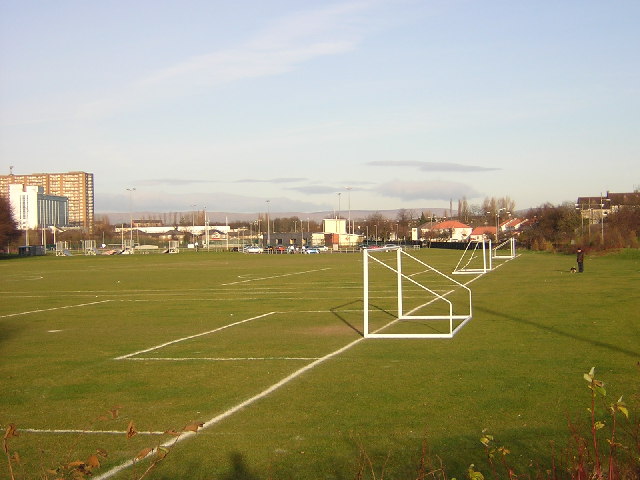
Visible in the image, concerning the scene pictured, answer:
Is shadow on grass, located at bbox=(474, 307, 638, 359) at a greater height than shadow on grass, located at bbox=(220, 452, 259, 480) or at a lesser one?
lesser

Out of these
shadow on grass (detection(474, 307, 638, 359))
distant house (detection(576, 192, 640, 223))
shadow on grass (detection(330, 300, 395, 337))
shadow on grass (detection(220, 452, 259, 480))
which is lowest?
shadow on grass (detection(330, 300, 395, 337))

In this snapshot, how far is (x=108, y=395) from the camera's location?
1048 centimetres

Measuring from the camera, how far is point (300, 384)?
10844mm

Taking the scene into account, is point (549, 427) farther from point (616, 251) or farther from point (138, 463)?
point (616, 251)

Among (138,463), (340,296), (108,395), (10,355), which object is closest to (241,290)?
(340,296)

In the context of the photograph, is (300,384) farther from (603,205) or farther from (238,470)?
(603,205)

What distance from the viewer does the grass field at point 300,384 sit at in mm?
7398

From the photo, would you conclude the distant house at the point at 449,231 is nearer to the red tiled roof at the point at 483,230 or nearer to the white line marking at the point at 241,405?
the red tiled roof at the point at 483,230

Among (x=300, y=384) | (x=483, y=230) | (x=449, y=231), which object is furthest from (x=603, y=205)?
(x=300, y=384)

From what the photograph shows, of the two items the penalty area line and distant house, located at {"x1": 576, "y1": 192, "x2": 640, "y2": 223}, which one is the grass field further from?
distant house, located at {"x1": 576, "y1": 192, "x2": 640, "y2": 223}

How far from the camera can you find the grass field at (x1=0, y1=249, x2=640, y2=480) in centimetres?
740

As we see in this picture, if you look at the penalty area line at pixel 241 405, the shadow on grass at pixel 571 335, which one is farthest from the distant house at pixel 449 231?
the penalty area line at pixel 241 405

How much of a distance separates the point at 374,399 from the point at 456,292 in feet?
61.8

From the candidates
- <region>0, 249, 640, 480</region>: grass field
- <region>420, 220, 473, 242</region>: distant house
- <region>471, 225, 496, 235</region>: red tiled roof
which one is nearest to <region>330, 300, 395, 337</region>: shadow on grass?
<region>0, 249, 640, 480</region>: grass field
